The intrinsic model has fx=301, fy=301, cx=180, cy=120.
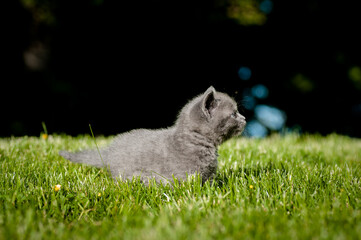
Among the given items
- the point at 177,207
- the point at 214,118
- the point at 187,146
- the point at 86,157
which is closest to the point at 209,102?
the point at 214,118

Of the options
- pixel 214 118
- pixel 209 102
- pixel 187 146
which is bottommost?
pixel 187 146

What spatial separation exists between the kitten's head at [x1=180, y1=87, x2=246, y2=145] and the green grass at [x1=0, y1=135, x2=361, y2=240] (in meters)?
0.45

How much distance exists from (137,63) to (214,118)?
20.6 feet

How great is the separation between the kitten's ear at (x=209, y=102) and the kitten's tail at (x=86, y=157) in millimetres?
1312

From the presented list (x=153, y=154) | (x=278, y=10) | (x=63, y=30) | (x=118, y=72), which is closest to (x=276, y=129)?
(x=278, y=10)

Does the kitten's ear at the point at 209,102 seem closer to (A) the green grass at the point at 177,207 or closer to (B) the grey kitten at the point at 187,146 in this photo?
(B) the grey kitten at the point at 187,146

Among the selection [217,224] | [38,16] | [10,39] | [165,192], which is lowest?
[165,192]

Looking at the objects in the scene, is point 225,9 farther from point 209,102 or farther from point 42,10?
point 209,102

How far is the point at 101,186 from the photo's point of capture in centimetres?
259

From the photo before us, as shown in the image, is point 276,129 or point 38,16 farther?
point 276,129

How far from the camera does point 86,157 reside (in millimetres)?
3322

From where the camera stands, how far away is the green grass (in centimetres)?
170

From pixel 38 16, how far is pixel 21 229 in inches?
296

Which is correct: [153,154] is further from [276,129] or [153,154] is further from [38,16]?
[276,129]
